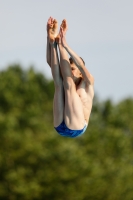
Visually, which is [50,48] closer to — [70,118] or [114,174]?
[70,118]

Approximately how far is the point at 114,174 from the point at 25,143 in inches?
206

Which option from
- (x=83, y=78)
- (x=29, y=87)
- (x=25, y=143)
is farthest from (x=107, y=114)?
(x=83, y=78)

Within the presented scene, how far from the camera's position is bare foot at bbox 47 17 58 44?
15453 mm

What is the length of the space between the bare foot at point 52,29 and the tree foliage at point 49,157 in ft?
101

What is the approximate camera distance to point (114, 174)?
159 feet

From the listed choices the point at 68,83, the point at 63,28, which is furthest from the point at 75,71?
the point at 63,28

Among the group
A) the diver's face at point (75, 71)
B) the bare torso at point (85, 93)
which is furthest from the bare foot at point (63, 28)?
the bare torso at point (85, 93)

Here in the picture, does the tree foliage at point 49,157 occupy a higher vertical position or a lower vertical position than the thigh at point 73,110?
higher

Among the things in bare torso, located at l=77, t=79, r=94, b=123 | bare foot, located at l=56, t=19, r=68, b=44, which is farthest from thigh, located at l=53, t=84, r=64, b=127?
bare foot, located at l=56, t=19, r=68, b=44

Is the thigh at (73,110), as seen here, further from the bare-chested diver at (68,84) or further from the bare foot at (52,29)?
the bare foot at (52,29)

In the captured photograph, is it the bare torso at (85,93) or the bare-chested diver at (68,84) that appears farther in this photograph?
the bare torso at (85,93)

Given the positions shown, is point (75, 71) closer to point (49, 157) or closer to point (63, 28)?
point (63, 28)

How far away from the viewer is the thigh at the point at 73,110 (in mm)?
15609

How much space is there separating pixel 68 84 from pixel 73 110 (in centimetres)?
47
